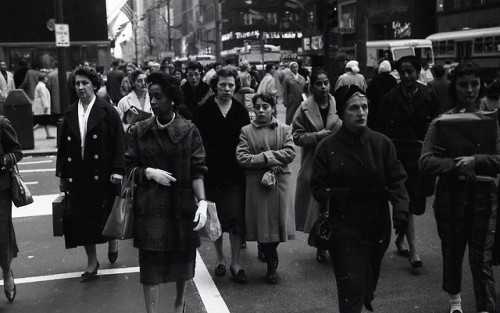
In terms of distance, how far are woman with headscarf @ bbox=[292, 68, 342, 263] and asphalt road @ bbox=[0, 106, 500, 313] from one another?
599 millimetres

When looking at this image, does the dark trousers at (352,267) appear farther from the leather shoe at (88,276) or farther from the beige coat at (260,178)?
the leather shoe at (88,276)

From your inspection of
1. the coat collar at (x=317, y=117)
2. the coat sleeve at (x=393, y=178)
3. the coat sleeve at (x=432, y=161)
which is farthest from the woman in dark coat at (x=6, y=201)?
the coat sleeve at (x=432, y=161)

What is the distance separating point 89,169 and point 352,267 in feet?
10.6

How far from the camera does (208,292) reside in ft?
20.9

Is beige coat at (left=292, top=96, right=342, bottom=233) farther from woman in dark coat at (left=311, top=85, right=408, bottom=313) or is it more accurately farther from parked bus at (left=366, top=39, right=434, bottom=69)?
parked bus at (left=366, top=39, right=434, bottom=69)

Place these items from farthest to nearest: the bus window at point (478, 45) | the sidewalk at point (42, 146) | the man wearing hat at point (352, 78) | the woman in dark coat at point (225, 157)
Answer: the bus window at point (478, 45) < the sidewalk at point (42, 146) < the man wearing hat at point (352, 78) < the woman in dark coat at point (225, 157)

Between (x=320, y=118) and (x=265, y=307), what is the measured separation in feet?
7.52

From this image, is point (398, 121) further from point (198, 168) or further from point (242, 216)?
point (198, 168)

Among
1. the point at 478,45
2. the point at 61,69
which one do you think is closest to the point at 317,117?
the point at 61,69

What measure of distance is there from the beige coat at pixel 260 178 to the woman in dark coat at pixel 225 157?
14 centimetres

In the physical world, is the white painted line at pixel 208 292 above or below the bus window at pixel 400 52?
below

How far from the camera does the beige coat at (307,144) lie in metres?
7.18

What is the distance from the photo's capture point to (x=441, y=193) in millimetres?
5348

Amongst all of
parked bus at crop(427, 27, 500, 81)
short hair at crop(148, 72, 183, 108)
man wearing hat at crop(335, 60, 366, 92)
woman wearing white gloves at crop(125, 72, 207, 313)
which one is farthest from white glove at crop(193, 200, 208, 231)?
parked bus at crop(427, 27, 500, 81)
